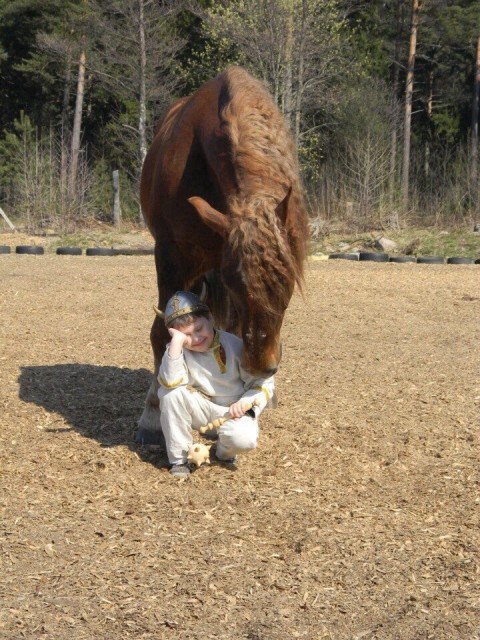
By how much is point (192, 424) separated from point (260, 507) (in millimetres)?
630

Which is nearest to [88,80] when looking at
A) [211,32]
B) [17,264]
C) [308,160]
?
[211,32]

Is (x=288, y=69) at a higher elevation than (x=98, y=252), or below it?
higher

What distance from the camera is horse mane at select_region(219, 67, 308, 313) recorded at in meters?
3.69

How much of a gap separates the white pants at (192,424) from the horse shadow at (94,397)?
0.80 ft

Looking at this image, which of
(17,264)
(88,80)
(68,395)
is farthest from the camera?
(88,80)

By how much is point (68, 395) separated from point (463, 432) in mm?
2554

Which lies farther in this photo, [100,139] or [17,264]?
[100,139]

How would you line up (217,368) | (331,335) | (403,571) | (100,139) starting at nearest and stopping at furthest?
(403,571), (217,368), (331,335), (100,139)

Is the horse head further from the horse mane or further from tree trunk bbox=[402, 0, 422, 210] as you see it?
tree trunk bbox=[402, 0, 422, 210]

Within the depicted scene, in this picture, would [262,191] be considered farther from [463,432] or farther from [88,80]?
[88,80]

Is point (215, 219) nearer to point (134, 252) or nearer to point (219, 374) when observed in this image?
point (219, 374)

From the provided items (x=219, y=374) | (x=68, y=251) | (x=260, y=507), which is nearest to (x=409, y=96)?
(x=68, y=251)

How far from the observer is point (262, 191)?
13.1 ft

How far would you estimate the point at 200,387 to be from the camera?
14.5 ft
